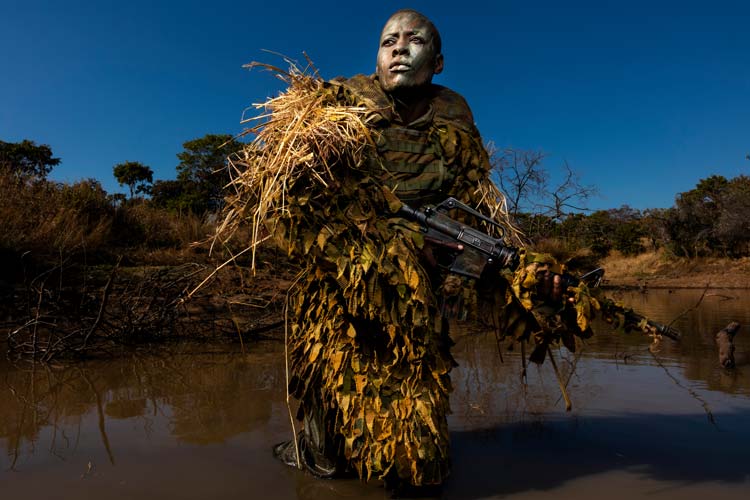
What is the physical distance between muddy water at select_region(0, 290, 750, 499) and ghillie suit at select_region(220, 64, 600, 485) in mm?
404

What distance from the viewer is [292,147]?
9.04 ft

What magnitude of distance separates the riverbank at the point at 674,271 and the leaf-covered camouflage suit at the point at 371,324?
14.4 m

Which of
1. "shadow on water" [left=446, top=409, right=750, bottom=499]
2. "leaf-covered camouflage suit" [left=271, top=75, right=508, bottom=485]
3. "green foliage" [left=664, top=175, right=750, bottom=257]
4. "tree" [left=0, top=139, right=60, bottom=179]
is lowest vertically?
"shadow on water" [left=446, top=409, right=750, bottom=499]

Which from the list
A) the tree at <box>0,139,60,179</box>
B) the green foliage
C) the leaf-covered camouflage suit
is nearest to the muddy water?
the leaf-covered camouflage suit

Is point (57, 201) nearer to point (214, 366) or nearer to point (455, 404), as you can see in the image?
point (214, 366)

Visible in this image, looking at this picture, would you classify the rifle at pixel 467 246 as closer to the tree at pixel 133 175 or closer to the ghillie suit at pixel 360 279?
the ghillie suit at pixel 360 279

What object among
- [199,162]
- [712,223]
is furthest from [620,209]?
[199,162]

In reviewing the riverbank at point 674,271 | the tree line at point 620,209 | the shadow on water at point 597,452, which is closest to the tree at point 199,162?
the tree line at point 620,209

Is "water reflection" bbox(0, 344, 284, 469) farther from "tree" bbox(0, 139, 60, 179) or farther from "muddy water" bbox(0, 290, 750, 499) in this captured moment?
"tree" bbox(0, 139, 60, 179)

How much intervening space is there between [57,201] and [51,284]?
2.89 metres

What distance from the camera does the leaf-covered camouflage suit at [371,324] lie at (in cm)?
264

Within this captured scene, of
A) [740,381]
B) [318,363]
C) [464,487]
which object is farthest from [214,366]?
[740,381]

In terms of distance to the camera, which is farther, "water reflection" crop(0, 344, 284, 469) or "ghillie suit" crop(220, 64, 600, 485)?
"water reflection" crop(0, 344, 284, 469)

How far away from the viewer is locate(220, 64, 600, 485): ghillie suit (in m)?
2.65
